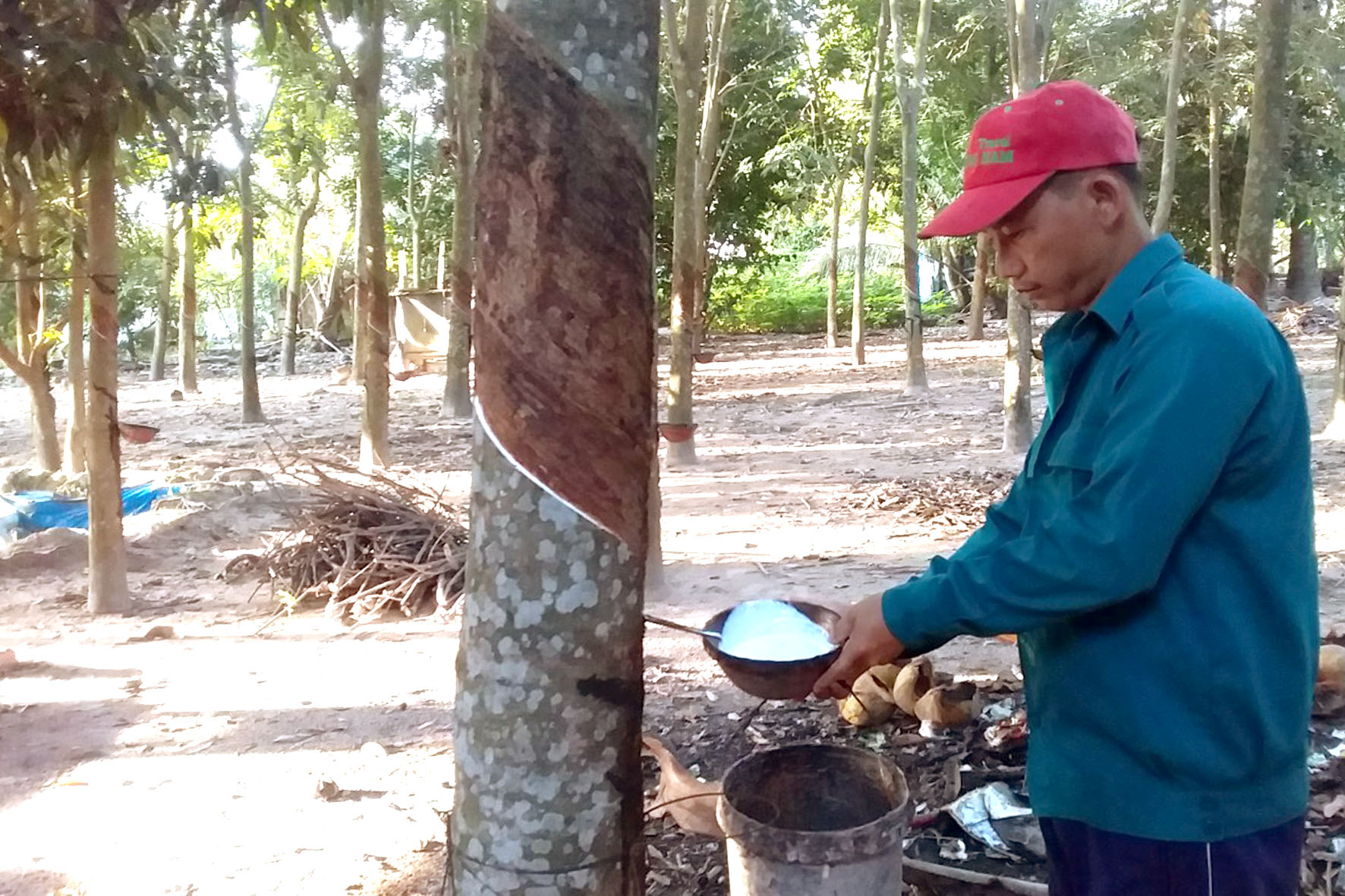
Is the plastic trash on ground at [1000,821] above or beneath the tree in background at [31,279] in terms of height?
beneath

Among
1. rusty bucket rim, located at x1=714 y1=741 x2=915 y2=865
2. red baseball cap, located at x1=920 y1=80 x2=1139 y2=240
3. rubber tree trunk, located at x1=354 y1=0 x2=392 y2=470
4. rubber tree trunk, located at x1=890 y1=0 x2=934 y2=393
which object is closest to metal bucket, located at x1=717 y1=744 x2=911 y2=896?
rusty bucket rim, located at x1=714 y1=741 x2=915 y2=865

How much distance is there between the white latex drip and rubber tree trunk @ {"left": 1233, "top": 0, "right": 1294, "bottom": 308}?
595cm

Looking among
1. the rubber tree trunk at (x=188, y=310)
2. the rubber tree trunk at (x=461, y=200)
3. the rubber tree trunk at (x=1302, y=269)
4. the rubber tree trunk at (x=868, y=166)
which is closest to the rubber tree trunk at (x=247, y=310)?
the rubber tree trunk at (x=188, y=310)

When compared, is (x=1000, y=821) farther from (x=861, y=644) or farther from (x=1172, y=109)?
(x=1172, y=109)

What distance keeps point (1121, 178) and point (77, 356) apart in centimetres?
853

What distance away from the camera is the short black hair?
5.41 feet

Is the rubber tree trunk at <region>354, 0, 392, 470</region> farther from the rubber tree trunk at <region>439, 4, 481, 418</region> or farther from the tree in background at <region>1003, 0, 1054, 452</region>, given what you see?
the tree in background at <region>1003, 0, 1054, 452</region>

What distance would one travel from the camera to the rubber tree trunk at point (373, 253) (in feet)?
27.1

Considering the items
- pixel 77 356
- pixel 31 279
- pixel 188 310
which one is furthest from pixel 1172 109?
pixel 188 310

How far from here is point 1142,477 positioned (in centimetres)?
147

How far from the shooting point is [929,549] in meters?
6.26

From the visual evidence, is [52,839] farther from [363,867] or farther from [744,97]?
[744,97]

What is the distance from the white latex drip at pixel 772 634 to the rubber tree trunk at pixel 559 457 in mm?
289

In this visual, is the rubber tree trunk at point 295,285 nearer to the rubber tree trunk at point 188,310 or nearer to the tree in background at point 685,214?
the rubber tree trunk at point 188,310
